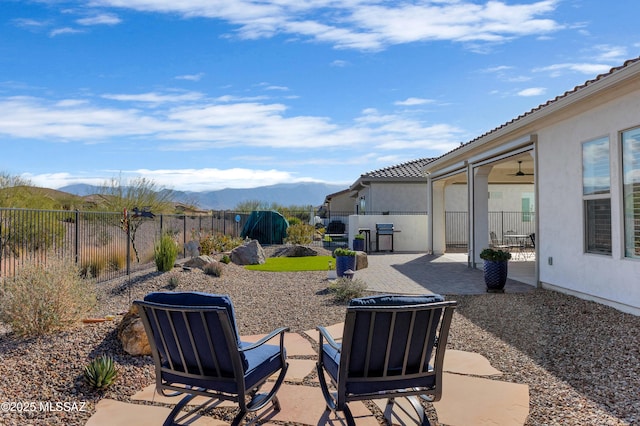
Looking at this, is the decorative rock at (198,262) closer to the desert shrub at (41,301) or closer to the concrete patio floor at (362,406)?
the desert shrub at (41,301)

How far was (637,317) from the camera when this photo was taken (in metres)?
6.46

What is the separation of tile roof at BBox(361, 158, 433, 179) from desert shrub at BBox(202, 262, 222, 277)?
41.8ft

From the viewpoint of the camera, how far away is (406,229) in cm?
2073

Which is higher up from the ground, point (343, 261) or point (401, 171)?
point (401, 171)

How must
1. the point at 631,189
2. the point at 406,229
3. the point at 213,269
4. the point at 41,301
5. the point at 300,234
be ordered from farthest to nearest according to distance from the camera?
the point at 300,234
the point at 406,229
the point at 213,269
the point at 631,189
the point at 41,301

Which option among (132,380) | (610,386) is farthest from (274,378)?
(610,386)

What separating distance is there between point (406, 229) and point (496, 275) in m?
11.7

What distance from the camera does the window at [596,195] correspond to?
727 cm

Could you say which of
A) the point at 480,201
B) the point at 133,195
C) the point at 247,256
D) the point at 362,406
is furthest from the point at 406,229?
the point at 362,406

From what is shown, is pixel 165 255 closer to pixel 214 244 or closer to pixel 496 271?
pixel 214 244

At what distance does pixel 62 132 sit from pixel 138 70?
9308mm

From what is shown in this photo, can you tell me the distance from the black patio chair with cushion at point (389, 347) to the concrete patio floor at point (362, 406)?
1.96ft

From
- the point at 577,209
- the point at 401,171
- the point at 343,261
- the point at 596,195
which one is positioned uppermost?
the point at 401,171

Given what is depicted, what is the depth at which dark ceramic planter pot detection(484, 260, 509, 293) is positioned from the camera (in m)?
9.02
